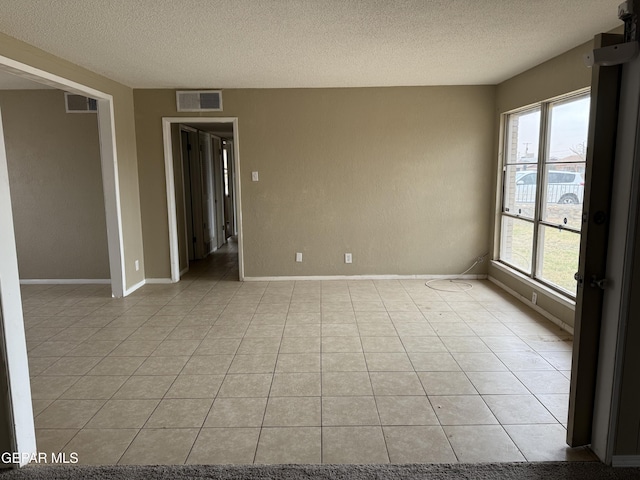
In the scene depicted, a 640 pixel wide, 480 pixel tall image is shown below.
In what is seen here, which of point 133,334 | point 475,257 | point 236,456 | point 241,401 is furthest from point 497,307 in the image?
point 133,334

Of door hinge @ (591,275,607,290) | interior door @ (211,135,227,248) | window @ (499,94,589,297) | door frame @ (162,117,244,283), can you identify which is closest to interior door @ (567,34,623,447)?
door hinge @ (591,275,607,290)

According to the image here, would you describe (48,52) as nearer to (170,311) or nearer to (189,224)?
(170,311)

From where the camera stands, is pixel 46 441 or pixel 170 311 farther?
pixel 170 311

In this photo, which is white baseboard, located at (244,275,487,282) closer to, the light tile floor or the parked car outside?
the light tile floor

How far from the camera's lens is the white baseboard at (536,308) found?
3.84 metres

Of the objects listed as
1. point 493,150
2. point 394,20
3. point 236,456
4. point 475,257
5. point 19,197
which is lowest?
point 236,456

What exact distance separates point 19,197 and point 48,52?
257cm

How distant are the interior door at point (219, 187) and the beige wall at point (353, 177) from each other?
3.12 m

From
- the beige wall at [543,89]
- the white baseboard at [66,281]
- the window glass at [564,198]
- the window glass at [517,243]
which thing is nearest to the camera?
the beige wall at [543,89]

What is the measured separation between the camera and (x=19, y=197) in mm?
5512

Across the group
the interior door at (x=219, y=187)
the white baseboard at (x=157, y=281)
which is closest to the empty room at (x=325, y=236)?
the white baseboard at (x=157, y=281)

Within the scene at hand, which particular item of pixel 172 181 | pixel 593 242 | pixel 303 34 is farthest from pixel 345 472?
pixel 172 181

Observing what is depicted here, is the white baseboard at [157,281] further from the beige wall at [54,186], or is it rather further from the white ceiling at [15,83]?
the white ceiling at [15,83]

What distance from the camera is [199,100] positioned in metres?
5.40
